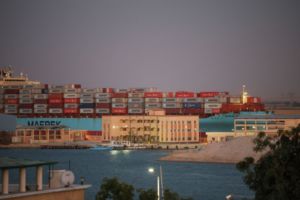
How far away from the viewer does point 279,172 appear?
10.1 m

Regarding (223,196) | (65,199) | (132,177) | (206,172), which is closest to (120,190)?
(65,199)

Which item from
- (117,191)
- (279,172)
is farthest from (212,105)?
(279,172)

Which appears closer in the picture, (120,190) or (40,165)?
(40,165)

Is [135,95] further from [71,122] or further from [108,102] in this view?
[71,122]

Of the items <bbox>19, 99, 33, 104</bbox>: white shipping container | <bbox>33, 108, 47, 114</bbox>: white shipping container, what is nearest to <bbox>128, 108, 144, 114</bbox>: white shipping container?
<bbox>33, 108, 47, 114</bbox>: white shipping container

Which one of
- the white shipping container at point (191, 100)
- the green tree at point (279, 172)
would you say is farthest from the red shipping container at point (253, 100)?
the green tree at point (279, 172)

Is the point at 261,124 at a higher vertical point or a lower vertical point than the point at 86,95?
lower

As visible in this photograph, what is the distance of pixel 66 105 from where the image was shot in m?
70.9

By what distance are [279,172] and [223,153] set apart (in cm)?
2950

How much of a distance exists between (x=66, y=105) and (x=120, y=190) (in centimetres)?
5986

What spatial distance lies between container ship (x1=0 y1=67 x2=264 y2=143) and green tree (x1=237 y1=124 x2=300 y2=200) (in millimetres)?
55782

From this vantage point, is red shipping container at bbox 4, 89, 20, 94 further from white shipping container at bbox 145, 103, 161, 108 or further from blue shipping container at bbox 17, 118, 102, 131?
white shipping container at bbox 145, 103, 161, 108

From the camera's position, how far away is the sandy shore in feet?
126

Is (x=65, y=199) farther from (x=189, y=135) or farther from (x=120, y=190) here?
(x=189, y=135)
